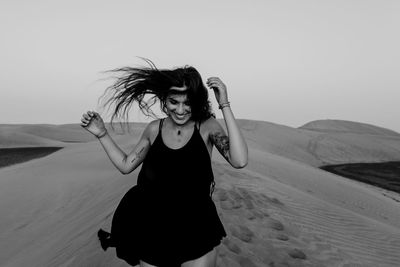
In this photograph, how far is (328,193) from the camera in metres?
12.0

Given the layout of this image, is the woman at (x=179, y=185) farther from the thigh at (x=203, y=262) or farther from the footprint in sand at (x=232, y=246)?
the footprint in sand at (x=232, y=246)

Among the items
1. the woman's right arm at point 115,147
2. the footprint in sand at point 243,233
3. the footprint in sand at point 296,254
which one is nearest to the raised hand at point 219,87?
the woman's right arm at point 115,147

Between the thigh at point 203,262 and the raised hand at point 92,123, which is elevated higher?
the raised hand at point 92,123

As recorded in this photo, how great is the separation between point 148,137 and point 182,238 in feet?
2.28

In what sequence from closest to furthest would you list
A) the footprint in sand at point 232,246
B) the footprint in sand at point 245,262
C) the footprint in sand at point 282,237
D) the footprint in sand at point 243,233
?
the footprint in sand at point 245,262 → the footprint in sand at point 232,246 → the footprint in sand at point 243,233 → the footprint in sand at point 282,237

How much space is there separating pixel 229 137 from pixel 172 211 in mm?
553

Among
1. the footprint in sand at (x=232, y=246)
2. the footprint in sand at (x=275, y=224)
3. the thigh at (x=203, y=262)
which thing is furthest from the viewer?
the footprint in sand at (x=275, y=224)

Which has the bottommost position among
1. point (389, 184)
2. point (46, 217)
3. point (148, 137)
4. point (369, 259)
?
point (389, 184)

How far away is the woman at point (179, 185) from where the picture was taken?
259 cm

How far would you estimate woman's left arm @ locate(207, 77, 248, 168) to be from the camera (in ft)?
8.50

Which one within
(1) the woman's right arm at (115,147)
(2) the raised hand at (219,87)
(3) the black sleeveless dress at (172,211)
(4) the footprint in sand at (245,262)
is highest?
(2) the raised hand at (219,87)

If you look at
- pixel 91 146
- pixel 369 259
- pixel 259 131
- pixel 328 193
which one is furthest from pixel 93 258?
pixel 259 131

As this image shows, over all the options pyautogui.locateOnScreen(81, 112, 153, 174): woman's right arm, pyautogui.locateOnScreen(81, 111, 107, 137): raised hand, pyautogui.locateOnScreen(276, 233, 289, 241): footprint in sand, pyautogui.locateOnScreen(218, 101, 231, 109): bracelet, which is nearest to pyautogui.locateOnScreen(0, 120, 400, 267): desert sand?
pyautogui.locateOnScreen(276, 233, 289, 241): footprint in sand

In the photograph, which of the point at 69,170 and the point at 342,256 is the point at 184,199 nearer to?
the point at 342,256
